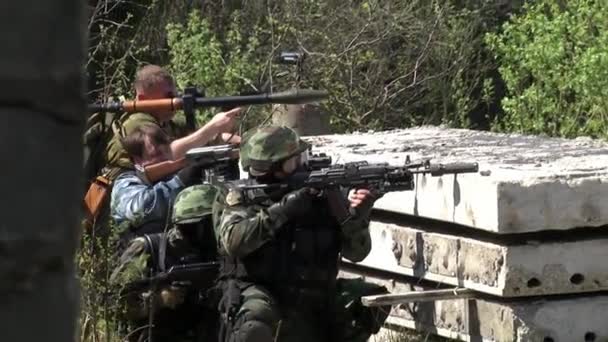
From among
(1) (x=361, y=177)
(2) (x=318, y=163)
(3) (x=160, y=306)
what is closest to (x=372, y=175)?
(1) (x=361, y=177)

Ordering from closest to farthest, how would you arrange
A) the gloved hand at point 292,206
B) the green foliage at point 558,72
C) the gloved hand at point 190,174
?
the gloved hand at point 292,206, the gloved hand at point 190,174, the green foliage at point 558,72

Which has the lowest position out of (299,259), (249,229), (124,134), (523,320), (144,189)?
(523,320)

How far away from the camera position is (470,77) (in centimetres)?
1222

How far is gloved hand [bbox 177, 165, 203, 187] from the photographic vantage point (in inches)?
257

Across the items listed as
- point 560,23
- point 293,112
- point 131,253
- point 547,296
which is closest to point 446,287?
point 547,296

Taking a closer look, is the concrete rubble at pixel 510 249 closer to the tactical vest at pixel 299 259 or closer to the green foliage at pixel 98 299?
the tactical vest at pixel 299 259

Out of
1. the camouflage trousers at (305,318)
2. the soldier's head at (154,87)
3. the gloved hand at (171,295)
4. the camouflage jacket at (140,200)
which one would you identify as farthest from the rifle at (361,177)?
the soldier's head at (154,87)

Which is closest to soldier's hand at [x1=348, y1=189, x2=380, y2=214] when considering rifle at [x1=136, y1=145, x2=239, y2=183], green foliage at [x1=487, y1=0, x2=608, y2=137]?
rifle at [x1=136, y1=145, x2=239, y2=183]

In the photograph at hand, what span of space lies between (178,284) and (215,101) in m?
1.09

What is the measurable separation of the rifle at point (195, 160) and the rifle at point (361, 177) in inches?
22.2

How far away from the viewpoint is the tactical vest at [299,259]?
5719 mm

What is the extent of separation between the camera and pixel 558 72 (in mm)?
10305

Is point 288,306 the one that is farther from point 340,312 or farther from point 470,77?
point 470,77

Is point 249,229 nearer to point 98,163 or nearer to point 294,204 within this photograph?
point 294,204
